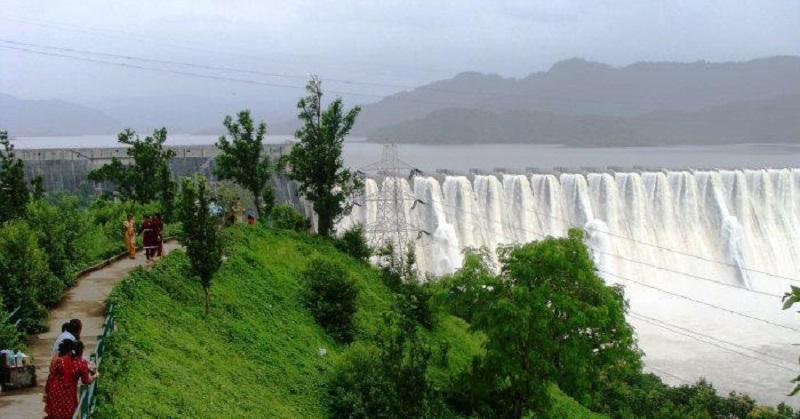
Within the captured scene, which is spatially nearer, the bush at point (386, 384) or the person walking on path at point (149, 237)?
the bush at point (386, 384)

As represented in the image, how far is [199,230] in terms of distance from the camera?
57.0 feet

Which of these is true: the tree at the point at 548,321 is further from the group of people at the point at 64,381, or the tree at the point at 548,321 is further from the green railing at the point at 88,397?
the group of people at the point at 64,381


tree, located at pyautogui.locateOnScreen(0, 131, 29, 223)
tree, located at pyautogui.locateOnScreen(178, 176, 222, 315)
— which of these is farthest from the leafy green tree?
tree, located at pyautogui.locateOnScreen(0, 131, 29, 223)

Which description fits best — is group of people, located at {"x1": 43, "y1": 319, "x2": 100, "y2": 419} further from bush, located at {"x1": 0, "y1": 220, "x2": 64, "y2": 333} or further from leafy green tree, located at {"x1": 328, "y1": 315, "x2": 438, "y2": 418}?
A: leafy green tree, located at {"x1": 328, "y1": 315, "x2": 438, "y2": 418}

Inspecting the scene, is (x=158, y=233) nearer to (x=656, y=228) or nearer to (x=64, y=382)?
(x=64, y=382)

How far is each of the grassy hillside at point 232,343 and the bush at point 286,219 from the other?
5.16 meters

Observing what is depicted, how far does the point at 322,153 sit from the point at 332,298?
849cm

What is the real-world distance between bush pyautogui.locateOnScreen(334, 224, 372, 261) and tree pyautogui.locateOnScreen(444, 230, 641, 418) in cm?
1220

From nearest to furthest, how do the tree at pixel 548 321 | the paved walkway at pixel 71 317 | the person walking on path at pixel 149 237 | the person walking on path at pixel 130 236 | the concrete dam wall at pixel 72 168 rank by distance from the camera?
the paved walkway at pixel 71 317 → the tree at pixel 548 321 → the person walking on path at pixel 149 237 → the person walking on path at pixel 130 236 → the concrete dam wall at pixel 72 168

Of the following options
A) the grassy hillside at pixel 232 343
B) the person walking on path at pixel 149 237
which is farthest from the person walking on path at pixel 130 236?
the grassy hillside at pixel 232 343

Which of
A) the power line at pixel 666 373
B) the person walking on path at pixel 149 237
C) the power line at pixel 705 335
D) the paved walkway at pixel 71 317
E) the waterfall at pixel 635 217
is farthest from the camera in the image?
the waterfall at pixel 635 217

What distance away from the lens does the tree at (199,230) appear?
17.0 meters

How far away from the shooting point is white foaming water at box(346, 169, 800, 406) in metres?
49.3

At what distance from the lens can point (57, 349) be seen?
10.1 meters
